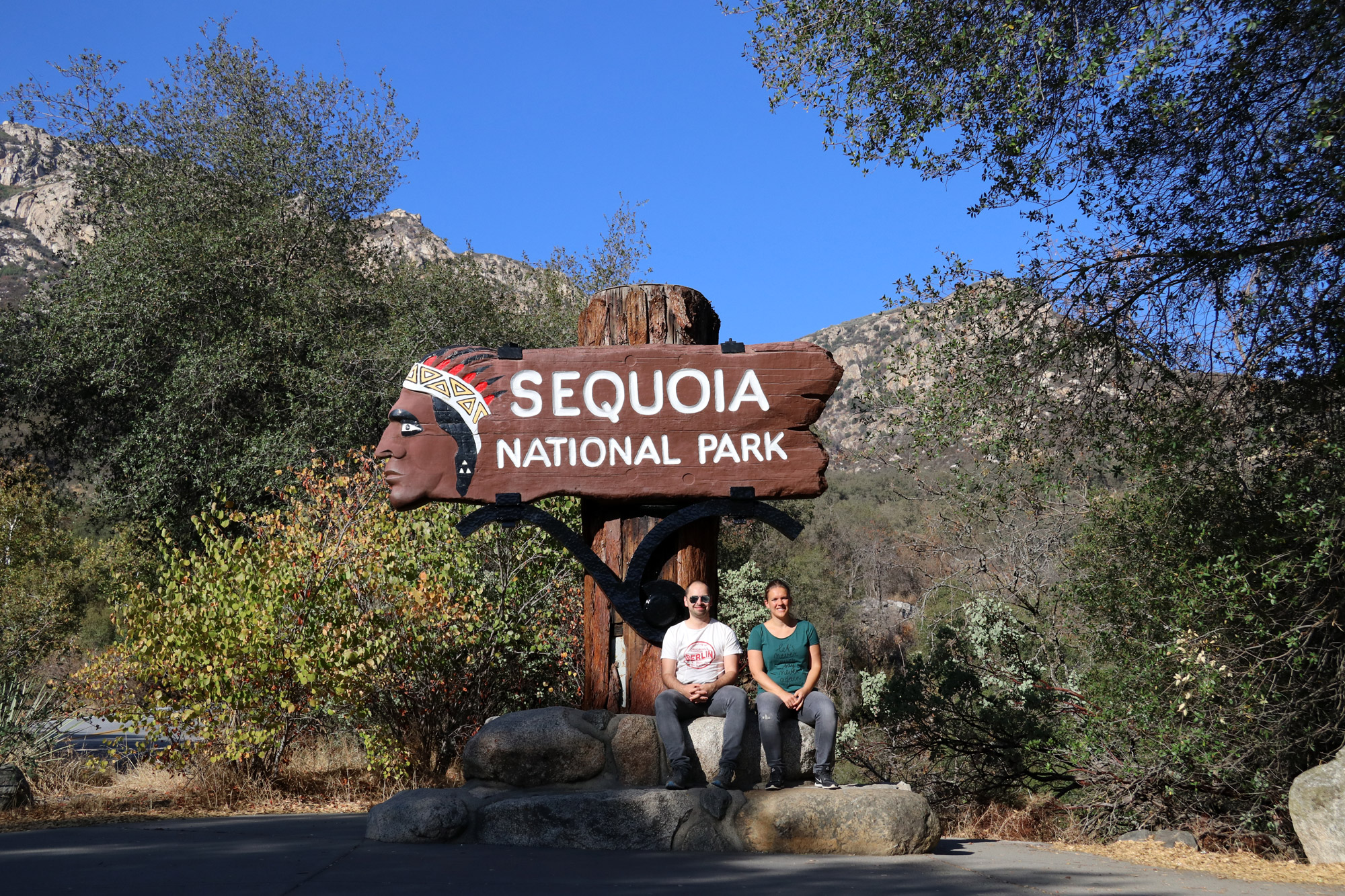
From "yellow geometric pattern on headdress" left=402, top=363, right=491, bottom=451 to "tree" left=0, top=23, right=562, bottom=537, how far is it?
6.92 metres

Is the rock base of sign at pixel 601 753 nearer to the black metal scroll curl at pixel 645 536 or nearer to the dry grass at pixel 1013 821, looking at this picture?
the black metal scroll curl at pixel 645 536

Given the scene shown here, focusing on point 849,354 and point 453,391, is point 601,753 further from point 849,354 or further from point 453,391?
point 849,354

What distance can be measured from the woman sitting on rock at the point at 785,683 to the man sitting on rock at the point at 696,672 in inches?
6.0

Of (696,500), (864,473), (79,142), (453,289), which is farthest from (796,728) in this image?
(864,473)

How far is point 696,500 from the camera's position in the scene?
22.6 feet

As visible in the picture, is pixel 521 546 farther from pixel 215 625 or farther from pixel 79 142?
pixel 79 142

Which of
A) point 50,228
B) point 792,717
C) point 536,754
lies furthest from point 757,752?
point 50,228

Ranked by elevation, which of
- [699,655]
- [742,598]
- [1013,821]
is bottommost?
[1013,821]

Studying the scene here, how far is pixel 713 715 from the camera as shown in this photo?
6.43m

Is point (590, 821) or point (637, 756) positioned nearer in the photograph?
point (590, 821)

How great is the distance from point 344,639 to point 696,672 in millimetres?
3513

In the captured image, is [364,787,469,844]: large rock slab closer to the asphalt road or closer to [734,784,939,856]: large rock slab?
the asphalt road

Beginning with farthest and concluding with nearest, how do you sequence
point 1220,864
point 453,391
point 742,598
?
point 742,598
point 453,391
point 1220,864

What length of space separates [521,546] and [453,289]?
6.90 metres
